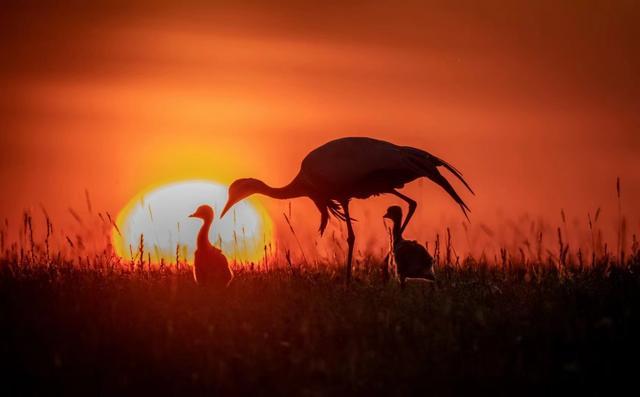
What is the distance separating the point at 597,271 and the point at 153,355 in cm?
658

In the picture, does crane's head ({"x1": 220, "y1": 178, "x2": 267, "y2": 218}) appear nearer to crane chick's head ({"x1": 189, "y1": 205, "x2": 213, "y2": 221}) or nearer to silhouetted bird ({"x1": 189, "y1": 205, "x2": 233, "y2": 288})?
crane chick's head ({"x1": 189, "y1": 205, "x2": 213, "y2": 221})

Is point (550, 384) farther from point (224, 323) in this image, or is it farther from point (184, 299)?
point (184, 299)

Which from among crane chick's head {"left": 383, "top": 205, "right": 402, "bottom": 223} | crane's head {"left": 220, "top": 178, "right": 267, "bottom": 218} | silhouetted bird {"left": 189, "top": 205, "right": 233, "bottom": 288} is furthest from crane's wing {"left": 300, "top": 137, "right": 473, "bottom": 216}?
silhouetted bird {"left": 189, "top": 205, "right": 233, "bottom": 288}

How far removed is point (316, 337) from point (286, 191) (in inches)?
247

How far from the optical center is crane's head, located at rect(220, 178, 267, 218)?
47.5 feet

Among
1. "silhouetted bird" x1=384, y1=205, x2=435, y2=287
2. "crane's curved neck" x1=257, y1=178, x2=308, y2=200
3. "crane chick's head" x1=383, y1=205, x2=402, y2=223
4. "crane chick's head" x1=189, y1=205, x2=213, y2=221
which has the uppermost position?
"crane's curved neck" x1=257, y1=178, x2=308, y2=200

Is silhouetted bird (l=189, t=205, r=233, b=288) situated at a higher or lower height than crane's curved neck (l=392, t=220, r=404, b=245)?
lower

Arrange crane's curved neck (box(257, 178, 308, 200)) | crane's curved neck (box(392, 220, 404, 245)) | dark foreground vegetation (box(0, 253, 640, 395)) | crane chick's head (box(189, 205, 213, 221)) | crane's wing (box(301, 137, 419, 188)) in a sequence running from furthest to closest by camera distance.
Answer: crane's curved neck (box(257, 178, 308, 200)) → crane's curved neck (box(392, 220, 404, 245)) → crane chick's head (box(189, 205, 213, 221)) → crane's wing (box(301, 137, 419, 188)) → dark foreground vegetation (box(0, 253, 640, 395))

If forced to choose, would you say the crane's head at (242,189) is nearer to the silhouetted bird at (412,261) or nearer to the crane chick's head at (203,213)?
the crane chick's head at (203,213)

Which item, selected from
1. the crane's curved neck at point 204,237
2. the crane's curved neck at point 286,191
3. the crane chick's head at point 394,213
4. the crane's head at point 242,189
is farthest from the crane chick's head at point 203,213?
the crane chick's head at point 394,213

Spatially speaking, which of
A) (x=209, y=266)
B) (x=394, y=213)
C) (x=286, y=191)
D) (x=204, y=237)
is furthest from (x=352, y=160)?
(x=209, y=266)

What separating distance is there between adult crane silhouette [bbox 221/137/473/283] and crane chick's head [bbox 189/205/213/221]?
462 mm

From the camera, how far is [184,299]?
1086 centimetres

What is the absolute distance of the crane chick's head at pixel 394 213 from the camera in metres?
14.3
